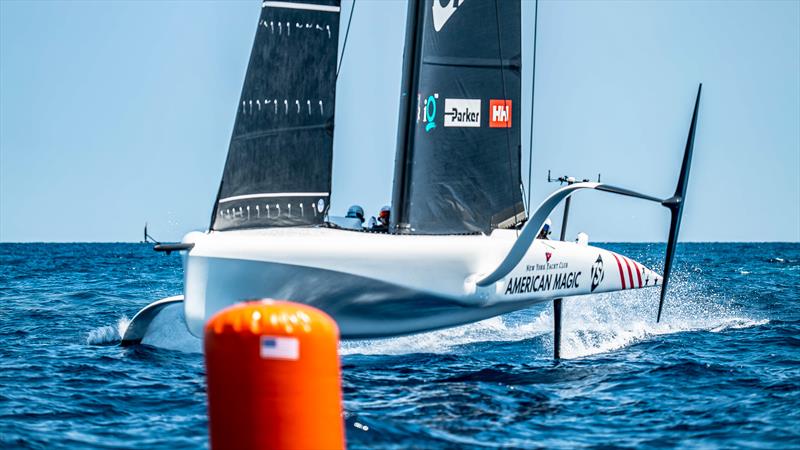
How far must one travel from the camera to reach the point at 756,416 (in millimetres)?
8516

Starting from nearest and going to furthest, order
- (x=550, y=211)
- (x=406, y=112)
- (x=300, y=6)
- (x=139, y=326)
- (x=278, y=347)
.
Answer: (x=278, y=347), (x=300, y=6), (x=550, y=211), (x=406, y=112), (x=139, y=326)

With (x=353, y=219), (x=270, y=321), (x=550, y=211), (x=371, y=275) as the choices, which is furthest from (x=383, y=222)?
(x=270, y=321)

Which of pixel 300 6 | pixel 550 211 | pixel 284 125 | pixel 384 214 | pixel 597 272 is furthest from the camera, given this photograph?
pixel 384 214

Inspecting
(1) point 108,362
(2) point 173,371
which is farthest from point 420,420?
(1) point 108,362

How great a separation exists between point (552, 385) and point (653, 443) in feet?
8.80

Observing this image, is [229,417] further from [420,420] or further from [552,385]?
[552,385]

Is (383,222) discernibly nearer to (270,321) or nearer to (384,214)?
(384,214)

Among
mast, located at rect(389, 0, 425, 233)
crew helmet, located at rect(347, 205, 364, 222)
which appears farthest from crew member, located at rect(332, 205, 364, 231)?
mast, located at rect(389, 0, 425, 233)

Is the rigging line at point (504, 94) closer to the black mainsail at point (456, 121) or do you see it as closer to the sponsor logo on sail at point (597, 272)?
the black mainsail at point (456, 121)

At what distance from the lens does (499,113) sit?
11.9 metres

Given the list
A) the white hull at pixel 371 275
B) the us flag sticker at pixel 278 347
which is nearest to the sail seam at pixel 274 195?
the white hull at pixel 371 275

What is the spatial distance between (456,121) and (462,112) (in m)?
0.15

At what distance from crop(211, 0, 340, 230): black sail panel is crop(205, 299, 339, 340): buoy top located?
510cm

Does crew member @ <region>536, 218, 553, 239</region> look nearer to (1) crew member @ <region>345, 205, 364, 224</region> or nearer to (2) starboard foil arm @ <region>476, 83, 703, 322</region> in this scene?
(2) starboard foil arm @ <region>476, 83, 703, 322</region>
